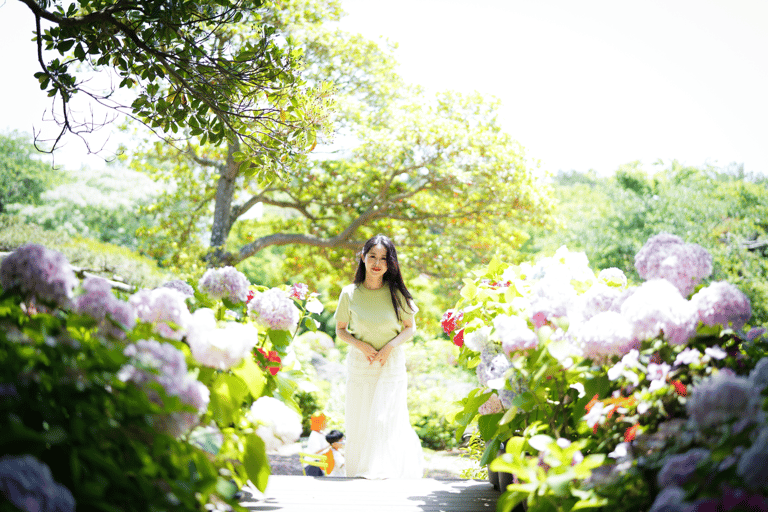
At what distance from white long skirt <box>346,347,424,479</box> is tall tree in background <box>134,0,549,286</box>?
478 cm

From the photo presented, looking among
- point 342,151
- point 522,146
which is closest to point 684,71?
point 522,146

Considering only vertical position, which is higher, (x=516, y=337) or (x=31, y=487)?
(x=516, y=337)

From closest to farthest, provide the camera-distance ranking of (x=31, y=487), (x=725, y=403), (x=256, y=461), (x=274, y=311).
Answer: (x=31, y=487) → (x=725, y=403) → (x=256, y=461) → (x=274, y=311)

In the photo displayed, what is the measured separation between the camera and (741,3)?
1530 centimetres

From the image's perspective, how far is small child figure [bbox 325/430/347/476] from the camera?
16.0 feet

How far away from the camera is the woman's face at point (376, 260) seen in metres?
3.21

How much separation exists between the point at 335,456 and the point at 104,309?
4.11 metres

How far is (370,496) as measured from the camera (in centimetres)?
216

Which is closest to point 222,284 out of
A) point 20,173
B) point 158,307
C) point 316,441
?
point 158,307

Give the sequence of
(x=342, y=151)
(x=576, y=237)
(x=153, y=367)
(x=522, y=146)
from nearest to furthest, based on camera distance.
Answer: (x=153, y=367) < (x=522, y=146) < (x=342, y=151) < (x=576, y=237)

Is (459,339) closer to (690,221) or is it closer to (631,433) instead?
(631,433)

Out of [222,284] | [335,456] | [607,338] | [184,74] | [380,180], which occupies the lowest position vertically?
[335,456]

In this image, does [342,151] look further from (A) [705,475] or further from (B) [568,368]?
(A) [705,475]

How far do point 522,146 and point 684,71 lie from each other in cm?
1240
